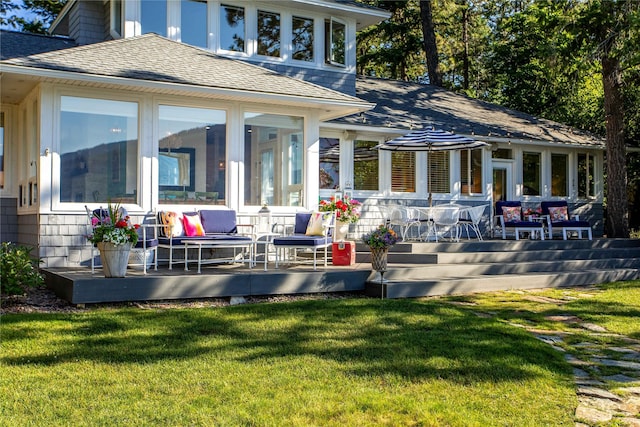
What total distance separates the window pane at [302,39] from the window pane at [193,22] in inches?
83.5

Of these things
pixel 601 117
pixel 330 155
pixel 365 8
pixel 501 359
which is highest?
pixel 365 8

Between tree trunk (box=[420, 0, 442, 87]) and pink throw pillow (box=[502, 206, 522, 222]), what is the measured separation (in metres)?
9.00

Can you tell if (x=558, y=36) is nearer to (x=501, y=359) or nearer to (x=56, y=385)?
(x=501, y=359)

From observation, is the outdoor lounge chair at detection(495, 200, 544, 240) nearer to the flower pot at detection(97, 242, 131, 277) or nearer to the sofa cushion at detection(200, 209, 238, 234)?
the sofa cushion at detection(200, 209, 238, 234)

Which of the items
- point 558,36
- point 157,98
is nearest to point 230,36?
point 157,98

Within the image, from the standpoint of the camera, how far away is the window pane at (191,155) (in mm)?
10133

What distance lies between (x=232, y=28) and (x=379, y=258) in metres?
7.15

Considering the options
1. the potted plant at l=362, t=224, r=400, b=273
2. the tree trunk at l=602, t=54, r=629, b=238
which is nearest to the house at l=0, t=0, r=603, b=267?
the potted plant at l=362, t=224, r=400, b=273

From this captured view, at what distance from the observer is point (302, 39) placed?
14.7 metres

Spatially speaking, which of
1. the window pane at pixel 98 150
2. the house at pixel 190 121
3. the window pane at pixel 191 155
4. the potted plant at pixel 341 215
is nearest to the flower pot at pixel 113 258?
the house at pixel 190 121

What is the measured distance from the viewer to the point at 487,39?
28.0m

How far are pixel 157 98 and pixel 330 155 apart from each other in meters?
5.21

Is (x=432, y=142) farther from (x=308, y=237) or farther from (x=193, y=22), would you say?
(x=193, y=22)

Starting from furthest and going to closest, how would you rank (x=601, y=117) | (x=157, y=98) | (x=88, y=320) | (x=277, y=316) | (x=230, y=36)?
1. (x=601, y=117)
2. (x=230, y=36)
3. (x=157, y=98)
4. (x=277, y=316)
5. (x=88, y=320)
